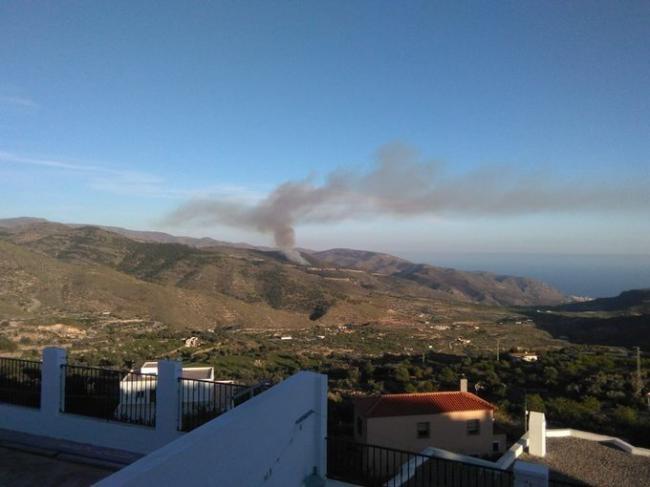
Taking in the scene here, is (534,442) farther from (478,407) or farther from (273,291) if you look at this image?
(273,291)

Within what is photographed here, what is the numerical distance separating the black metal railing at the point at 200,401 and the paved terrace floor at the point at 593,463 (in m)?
7.89

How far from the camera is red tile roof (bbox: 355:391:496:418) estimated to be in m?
15.0

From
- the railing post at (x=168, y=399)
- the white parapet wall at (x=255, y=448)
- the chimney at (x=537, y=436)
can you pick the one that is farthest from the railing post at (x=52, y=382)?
the chimney at (x=537, y=436)

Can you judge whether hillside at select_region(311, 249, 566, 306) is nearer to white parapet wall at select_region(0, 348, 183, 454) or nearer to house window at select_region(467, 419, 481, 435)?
house window at select_region(467, 419, 481, 435)

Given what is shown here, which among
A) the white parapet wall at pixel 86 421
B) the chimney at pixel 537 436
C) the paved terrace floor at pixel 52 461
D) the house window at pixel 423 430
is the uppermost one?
the white parapet wall at pixel 86 421

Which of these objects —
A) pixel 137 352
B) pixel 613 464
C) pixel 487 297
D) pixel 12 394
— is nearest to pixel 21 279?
pixel 137 352

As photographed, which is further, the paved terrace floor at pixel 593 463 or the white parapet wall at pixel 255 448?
the paved terrace floor at pixel 593 463

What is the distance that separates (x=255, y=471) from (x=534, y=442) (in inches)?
412

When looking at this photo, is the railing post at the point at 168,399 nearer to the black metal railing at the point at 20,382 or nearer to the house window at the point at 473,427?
the black metal railing at the point at 20,382

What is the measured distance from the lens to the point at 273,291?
65125 millimetres

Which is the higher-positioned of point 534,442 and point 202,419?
point 202,419

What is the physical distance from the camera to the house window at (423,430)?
49.5ft

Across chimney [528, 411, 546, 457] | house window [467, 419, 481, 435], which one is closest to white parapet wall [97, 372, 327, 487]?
chimney [528, 411, 546, 457]

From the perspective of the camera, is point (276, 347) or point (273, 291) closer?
point (276, 347)
